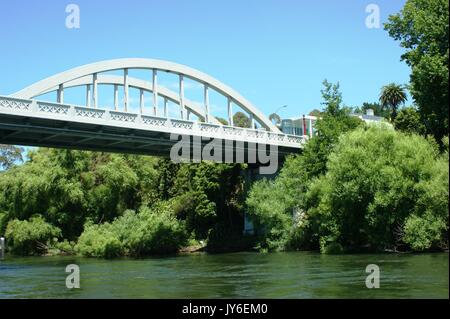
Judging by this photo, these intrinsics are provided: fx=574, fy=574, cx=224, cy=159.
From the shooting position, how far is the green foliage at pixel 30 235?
4734 cm

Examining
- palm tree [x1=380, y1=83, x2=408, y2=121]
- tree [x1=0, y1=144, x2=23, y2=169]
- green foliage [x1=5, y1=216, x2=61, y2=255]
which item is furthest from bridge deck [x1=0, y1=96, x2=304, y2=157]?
tree [x1=0, y1=144, x2=23, y2=169]

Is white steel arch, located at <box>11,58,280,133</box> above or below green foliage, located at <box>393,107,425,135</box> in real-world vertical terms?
above

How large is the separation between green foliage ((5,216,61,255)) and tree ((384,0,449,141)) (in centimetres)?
3120

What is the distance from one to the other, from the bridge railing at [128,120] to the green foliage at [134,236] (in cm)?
848

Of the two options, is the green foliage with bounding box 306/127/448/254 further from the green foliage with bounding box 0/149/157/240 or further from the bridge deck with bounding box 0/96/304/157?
the green foliage with bounding box 0/149/157/240

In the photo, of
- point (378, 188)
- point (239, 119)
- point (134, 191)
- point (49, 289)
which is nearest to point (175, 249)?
point (134, 191)

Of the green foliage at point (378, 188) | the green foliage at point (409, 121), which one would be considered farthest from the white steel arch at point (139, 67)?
the green foliage at point (378, 188)

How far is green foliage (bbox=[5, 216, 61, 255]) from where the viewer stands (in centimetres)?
4734

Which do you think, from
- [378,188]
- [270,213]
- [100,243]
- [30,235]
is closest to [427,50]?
[378,188]

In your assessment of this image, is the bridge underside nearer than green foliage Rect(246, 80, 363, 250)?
Yes

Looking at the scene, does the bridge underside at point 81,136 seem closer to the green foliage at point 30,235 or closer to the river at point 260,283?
the green foliage at point 30,235

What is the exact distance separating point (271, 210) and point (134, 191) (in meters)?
16.8

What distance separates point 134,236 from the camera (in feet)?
142

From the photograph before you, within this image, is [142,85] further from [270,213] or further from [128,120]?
[270,213]
